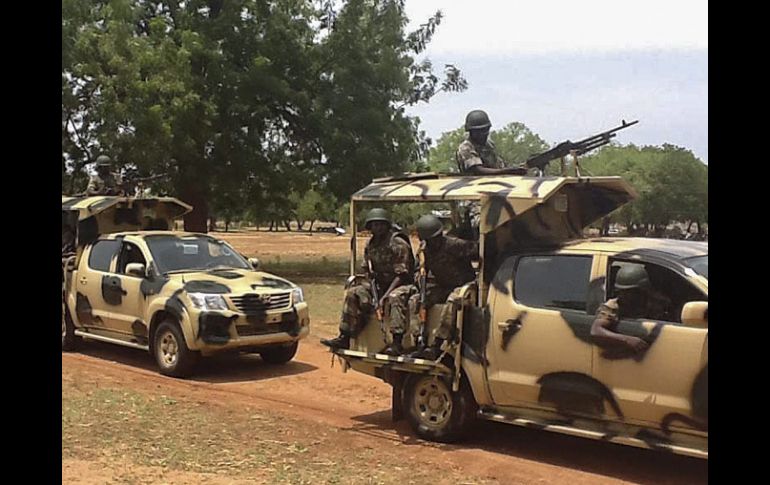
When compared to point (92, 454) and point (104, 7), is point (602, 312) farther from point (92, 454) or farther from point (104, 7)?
point (104, 7)

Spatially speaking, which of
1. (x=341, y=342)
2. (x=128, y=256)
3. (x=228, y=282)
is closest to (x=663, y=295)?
(x=341, y=342)

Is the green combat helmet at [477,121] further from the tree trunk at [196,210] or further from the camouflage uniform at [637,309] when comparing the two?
the tree trunk at [196,210]

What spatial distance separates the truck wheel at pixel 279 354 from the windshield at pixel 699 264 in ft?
19.1

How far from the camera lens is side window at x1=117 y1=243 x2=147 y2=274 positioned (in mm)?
10922

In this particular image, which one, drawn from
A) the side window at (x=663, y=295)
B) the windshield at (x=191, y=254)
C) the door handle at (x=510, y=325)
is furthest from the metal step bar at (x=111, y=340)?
the side window at (x=663, y=295)

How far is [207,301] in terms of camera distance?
980 cm

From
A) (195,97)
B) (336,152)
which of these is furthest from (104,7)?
(336,152)

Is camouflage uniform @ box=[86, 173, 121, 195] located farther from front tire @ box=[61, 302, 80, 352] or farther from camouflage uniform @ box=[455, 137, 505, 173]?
camouflage uniform @ box=[455, 137, 505, 173]

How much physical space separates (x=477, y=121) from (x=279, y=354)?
14.5ft

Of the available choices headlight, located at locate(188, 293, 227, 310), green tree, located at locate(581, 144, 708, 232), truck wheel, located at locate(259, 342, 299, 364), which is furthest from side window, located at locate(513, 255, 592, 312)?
green tree, located at locate(581, 144, 708, 232)

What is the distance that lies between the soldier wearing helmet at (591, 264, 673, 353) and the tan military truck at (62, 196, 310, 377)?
5001 mm

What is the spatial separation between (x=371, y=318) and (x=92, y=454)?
2.47 m

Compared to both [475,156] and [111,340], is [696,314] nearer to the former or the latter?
[475,156]
